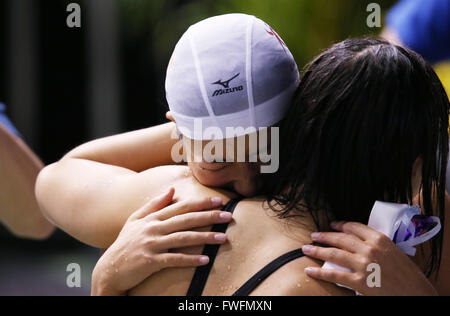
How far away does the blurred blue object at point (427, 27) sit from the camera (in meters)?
4.41

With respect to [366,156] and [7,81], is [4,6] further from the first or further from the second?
[366,156]

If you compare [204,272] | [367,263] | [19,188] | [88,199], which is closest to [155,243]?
[204,272]

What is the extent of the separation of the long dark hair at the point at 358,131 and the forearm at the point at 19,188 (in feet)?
6.00

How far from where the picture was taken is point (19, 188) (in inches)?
132

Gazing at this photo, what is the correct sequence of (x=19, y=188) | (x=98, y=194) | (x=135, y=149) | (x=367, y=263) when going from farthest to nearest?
1. (x=19, y=188)
2. (x=135, y=149)
3. (x=98, y=194)
4. (x=367, y=263)

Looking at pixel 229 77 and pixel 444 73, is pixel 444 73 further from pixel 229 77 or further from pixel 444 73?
pixel 229 77

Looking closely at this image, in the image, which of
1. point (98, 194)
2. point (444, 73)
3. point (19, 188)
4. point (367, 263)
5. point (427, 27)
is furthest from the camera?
point (444, 73)

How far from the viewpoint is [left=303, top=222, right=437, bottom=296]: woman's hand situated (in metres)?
1.74

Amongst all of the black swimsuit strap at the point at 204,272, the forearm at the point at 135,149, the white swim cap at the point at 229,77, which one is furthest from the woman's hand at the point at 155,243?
the forearm at the point at 135,149

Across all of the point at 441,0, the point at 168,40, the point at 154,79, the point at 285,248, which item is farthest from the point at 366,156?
the point at 154,79

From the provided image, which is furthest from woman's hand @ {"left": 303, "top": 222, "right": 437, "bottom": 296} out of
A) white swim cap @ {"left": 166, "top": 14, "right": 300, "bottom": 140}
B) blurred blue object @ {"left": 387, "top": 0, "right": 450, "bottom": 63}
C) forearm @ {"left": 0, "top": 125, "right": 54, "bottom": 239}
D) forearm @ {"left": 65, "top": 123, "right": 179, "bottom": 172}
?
blurred blue object @ {"left": 387, "top": 0, "right": 450, "bottom": 63}

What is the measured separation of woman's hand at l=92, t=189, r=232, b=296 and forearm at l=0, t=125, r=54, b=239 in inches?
60.2

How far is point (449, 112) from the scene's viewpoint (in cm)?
196

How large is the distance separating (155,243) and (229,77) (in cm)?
52
